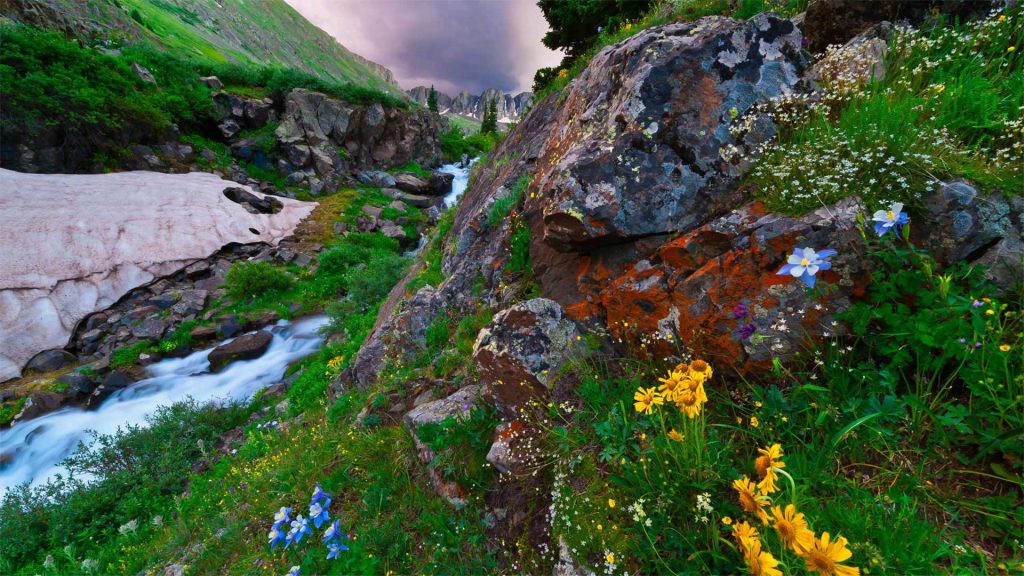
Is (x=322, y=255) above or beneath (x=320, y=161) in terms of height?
beneath

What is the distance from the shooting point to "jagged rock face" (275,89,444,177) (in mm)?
28358

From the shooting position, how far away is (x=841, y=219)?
236cm

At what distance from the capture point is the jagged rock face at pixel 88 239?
37.2 feet

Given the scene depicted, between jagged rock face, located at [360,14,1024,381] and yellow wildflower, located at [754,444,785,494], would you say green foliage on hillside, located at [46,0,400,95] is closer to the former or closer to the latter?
jagged rock face, located at [360,14,1024,381]

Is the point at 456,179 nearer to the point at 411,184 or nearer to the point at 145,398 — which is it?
the point at 411,184

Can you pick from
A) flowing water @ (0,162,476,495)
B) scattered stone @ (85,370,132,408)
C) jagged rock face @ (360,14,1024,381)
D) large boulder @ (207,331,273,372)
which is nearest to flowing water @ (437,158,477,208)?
large boulder @ (207,331,273,372)

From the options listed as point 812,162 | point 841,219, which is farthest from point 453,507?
point 812,162

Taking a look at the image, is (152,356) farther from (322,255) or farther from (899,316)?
(899,316)

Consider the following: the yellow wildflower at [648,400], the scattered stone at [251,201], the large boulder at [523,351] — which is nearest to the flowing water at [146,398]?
the large boulder at [523,351]

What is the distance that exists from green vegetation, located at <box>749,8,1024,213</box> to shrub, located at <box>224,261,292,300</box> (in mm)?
16668

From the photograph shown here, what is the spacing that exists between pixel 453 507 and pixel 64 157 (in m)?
26.2

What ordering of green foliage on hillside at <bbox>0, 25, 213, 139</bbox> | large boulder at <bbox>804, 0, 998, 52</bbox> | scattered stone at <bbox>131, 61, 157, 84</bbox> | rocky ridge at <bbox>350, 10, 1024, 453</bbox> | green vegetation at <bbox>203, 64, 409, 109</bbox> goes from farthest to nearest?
green vegetation at <bbox>203, 64, 409, 109</bbox> < scattered stone at <bbox>131, 61, 157, 84</bbox> < green foliage on hillside at <bbox>0, 25, 213, 139</bbox> < large boulder at <bbox>804, 0, 998, 52</bbox> < rocky ridge at <bbox>350, 10, 1024, 453</bbox>

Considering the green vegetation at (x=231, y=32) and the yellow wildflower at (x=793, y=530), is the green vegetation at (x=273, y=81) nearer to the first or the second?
the green vegetation at (x=231, y=32)

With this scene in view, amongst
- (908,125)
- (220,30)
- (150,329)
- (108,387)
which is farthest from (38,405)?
(220,30)
